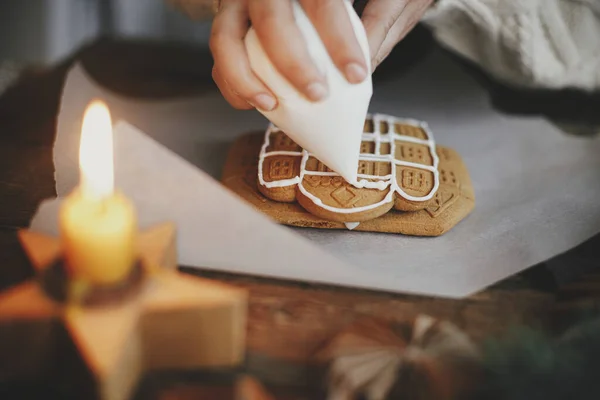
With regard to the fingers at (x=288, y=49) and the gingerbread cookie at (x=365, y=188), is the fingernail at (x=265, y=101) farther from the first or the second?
the gingerbread cookie at (x=365, y=188)

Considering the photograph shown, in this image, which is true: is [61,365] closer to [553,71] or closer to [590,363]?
[590,363]

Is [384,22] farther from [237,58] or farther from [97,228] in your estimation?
[97,228]

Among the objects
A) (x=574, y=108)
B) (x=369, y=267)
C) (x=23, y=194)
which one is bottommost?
(x=574, y=108)

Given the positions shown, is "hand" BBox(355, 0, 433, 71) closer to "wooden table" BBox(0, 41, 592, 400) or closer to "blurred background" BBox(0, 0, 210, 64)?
"wooden table" BBox(0, 41, 592, 400)

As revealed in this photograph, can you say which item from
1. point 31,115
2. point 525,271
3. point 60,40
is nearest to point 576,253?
point 525,271

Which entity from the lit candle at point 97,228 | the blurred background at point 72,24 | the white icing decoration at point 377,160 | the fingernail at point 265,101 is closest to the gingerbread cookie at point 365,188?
the white icing decoration at point 377,160
